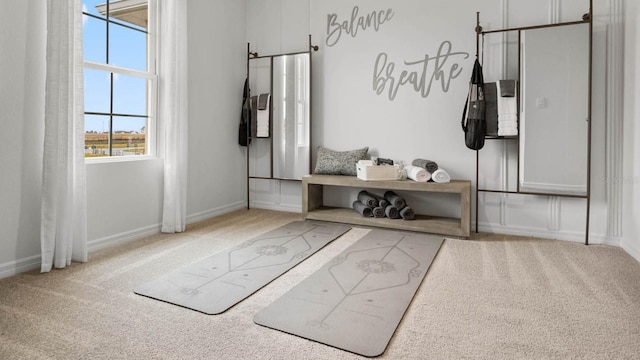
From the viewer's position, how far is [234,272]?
245 centimetres

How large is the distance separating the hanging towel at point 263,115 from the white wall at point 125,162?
0.34 metres

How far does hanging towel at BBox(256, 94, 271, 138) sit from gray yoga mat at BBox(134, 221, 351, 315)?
4.60 feet

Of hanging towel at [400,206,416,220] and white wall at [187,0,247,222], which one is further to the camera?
white wall at [187,0,247,222]

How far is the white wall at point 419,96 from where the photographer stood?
3289 mm

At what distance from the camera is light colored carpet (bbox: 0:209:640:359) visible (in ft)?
5.13

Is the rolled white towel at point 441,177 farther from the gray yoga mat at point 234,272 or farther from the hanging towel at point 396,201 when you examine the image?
the gray yoga mat at point 234,272

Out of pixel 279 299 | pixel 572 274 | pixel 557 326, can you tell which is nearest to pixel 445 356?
pixel 557 326

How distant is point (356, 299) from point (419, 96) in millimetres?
2490

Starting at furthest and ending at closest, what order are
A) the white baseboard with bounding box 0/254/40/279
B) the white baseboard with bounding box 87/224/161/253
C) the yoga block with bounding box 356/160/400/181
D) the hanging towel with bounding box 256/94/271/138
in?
1. the hanging towel with bounding box 256/94/271/138
2. the yoga block with bounding box 356/160/400/181
3. the white baseboard with bounding box 87/224/161/253
4. the white baseboard with bounding box 0/254/40/279

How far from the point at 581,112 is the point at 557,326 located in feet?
6.99

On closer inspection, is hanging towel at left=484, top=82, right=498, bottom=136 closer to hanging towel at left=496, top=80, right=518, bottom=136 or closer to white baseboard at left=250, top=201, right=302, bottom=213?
hanging towel at left=496, top=80, right=518, bottom=136

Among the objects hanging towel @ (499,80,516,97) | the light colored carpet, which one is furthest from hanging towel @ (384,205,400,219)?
hanging towel @ (499,80,516,97)

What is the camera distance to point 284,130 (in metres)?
4.35

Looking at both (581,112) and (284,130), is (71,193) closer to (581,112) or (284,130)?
(284,130)
